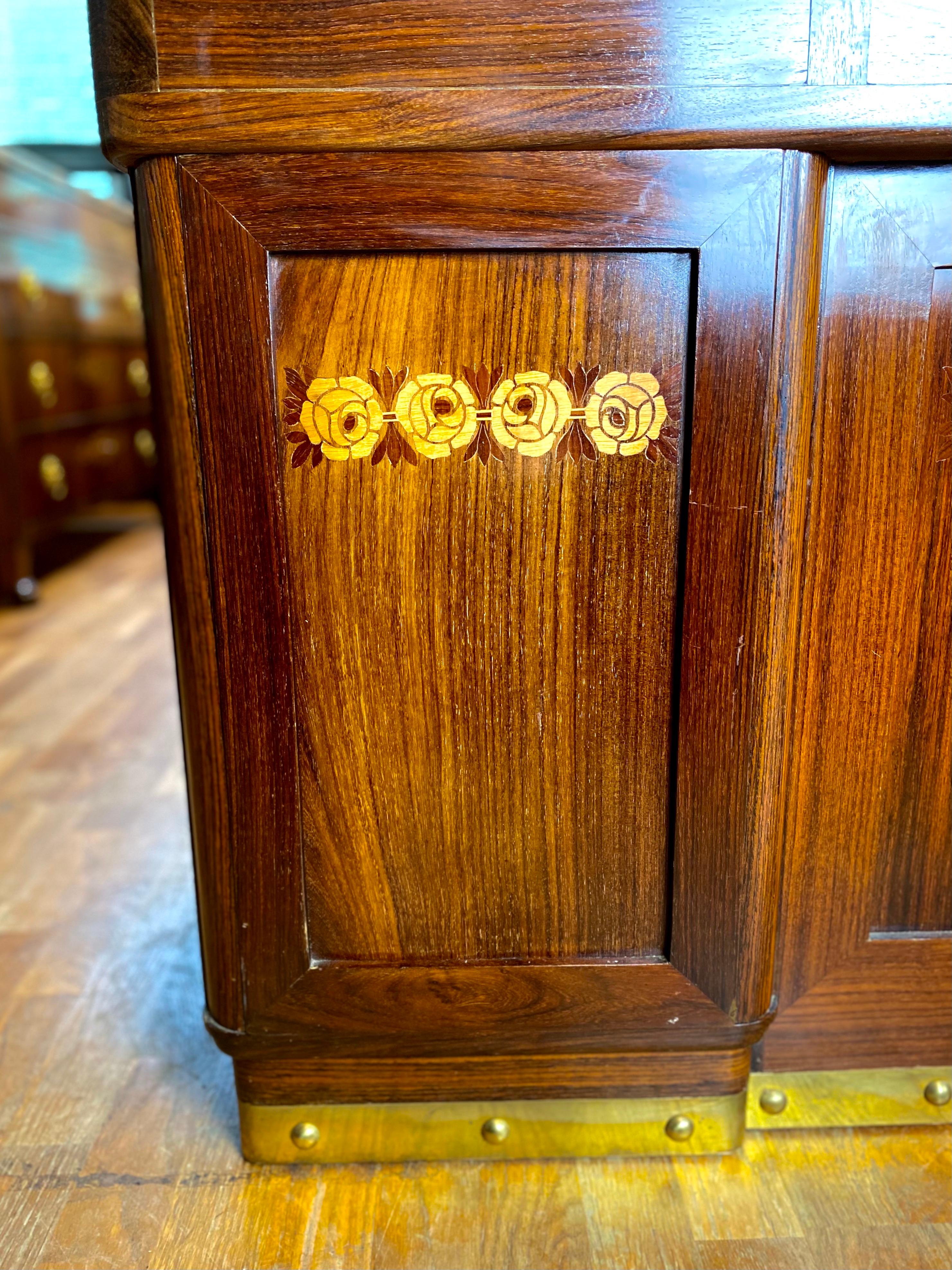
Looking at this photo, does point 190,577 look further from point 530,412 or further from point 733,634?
point 733,634

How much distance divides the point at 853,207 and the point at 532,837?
0.50m

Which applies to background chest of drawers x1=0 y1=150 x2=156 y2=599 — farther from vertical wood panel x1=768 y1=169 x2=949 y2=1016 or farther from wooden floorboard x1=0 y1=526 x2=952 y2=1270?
vertical wood panel x1=768 y1=169 x2=949 y2=1016

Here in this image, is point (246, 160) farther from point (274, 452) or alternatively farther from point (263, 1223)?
point (263, 1223)

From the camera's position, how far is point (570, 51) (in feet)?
2.16

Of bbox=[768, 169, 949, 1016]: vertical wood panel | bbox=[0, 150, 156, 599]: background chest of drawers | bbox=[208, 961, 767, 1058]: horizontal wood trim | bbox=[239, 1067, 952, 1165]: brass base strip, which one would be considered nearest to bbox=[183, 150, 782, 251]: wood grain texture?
bbox=[768, 169, 949, 1016]: vertical wood panel

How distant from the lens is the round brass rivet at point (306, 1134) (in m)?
0.89

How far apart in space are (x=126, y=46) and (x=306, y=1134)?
815mm

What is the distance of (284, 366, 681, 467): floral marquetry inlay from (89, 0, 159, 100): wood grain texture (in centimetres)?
19

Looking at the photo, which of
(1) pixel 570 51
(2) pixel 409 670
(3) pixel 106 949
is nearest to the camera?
(1) pixel 570 51

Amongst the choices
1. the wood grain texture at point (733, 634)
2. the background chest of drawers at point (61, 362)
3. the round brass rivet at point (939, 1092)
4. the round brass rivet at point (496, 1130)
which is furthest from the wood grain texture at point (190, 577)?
the background chest of drawers at point (61, 362)

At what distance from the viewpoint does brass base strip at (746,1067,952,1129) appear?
917mm

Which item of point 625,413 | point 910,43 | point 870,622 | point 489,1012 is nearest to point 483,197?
point 625,413

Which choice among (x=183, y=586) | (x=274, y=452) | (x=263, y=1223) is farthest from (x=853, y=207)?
(x=263, y=1223)

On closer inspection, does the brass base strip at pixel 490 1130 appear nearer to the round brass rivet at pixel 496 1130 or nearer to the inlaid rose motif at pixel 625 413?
the round brass rivet at pixel 496 1130
